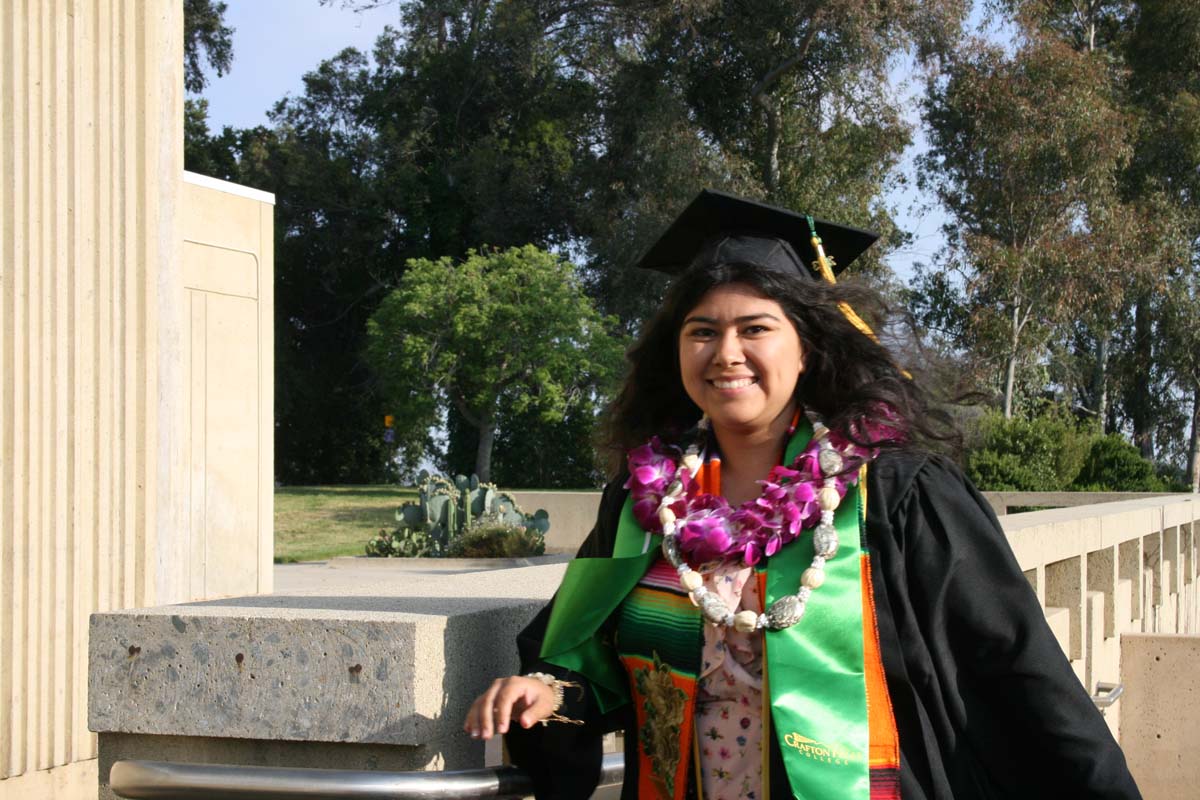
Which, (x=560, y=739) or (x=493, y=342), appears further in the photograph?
(x=493, y=342)

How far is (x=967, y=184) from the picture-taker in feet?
101

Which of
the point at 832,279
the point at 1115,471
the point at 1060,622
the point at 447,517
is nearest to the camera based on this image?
the point at 832,279

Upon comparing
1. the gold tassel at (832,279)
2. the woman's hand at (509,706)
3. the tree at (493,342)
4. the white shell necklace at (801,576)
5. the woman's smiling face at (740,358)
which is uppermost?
the tree at (493,342)

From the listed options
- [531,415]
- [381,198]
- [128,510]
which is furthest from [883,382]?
[381,198]

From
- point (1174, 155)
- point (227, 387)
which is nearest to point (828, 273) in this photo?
point (227, 387)

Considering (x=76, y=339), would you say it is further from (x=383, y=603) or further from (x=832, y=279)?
(x=832, y=279)

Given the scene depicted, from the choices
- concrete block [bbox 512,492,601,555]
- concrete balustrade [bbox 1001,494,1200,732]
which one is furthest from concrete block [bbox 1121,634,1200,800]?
concrete block [bbox 512,492,601,555]

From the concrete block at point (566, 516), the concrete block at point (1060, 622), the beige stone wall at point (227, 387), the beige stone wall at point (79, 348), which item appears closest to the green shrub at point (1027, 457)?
the concrete block at point (566, 516)

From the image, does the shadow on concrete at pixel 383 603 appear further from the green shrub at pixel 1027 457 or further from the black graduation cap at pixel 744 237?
the green shrub at pixel 1027 457

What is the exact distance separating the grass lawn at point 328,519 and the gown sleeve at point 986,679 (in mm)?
15957

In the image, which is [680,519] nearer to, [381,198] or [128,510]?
[128,510]

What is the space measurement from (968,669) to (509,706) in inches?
27.7

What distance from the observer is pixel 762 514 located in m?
2.18

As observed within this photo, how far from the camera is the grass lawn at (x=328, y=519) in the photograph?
19359mm
